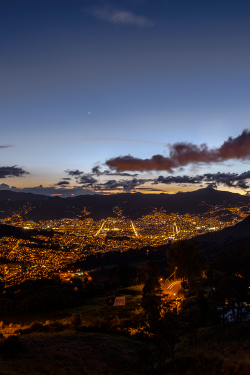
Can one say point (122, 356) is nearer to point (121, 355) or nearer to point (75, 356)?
point (121, 355)

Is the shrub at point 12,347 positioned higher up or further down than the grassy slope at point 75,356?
higher up

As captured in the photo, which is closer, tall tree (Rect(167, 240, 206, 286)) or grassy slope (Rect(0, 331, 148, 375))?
grassy slope (Rect(0, 331, 148, 375))

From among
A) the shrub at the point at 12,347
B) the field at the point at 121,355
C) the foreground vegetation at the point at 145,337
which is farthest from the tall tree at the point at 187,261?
the shrub at the point at 12,347

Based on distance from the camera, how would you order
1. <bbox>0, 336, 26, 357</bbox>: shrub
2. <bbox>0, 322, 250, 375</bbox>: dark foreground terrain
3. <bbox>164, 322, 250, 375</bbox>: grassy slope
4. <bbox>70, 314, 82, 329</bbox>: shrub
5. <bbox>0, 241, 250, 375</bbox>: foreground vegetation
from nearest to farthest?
<bbox>164, 322, 250, 375</bbox>: grassy slope → <bbox>0, 322, 250, 375</bbox>: dark foreground terrain → <bbox>0, 241, 250, 375</bbox>: foreground vegetation → <bbox>0, 336, 26, 357</bbox>: shrub → <bbox>70, 314, 82, 329</bbox>: shrub

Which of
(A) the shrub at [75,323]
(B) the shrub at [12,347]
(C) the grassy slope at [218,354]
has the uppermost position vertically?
(C) the grassy slope at [218,354]

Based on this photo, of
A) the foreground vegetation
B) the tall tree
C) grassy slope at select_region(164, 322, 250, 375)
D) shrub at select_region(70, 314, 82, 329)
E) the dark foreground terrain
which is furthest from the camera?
the tall tree

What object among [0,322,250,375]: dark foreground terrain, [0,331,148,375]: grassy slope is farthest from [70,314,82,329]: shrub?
[0,322,250,375]: dark foreground terrain

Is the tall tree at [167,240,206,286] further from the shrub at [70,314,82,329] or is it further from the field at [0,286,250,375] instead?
the shrub at [70,314,82,329]

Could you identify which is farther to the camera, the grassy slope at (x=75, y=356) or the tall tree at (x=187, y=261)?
the tall tree at (x=187, y=261)

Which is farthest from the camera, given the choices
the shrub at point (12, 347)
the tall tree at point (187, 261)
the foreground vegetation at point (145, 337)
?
the tall tree at point (187, 261)

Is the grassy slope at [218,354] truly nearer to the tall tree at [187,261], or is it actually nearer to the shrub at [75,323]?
the shrub at [75,323]

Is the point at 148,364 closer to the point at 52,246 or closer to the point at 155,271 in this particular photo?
the point at 155,271
